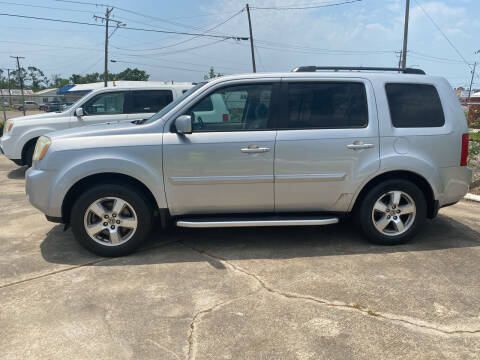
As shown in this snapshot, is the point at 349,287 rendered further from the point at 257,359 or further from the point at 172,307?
the point at 172,307

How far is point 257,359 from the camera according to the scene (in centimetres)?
238

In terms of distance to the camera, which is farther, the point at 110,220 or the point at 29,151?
the point at 29,151

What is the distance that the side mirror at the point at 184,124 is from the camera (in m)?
3.63

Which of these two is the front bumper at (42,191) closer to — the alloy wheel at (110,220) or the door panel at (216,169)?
the alloy wheel at (110,220)

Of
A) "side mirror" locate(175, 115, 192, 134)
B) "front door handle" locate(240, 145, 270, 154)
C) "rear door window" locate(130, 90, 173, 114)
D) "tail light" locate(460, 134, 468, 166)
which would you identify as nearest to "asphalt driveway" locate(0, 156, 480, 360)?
"tail light" locate(460, 134, 468, 166)

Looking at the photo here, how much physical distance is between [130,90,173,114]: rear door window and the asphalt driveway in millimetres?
4054

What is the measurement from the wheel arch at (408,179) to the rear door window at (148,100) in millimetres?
5322

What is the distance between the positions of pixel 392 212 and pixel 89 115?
6444 mm

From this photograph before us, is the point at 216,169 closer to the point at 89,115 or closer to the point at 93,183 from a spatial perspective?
the point at 93,183

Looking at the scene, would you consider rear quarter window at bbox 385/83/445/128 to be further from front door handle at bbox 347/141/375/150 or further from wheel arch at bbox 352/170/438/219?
wheel arch at bbox 352/170/438/219

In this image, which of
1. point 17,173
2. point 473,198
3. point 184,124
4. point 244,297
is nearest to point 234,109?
point 184,124

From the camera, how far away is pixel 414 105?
4062 mm

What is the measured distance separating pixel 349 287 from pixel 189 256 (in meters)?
1.62

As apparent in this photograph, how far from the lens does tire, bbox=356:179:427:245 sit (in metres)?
4.02
